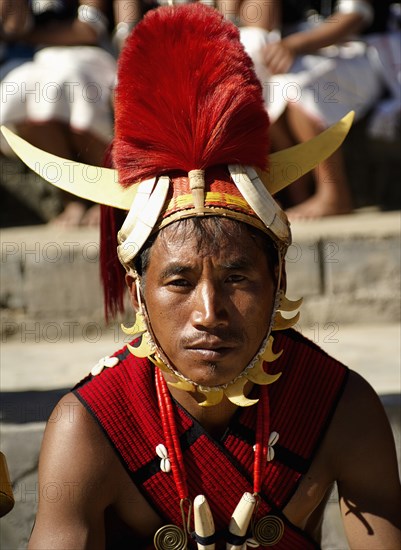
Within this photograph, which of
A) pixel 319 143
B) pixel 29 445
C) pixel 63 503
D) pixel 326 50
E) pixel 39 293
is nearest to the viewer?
pixel 63 503

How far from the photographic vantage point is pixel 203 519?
239 centimetres

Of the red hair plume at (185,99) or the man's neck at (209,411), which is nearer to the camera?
the red hair plume at (185,99)

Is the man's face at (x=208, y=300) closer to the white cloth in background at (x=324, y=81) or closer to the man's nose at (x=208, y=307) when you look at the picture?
the man's nose at (x=208, y=307)

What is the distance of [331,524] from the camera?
3285mm

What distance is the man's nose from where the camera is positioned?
2225 millimetres

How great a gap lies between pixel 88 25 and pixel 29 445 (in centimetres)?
268

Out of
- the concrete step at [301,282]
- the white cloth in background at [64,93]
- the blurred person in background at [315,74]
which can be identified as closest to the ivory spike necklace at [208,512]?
the concrete step at [301,282]

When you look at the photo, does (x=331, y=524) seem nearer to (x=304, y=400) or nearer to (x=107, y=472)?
(x=304, y=400)

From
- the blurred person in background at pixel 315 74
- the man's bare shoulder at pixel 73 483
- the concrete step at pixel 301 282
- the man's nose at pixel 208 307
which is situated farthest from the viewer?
the blurred person in background at pixel 315 74

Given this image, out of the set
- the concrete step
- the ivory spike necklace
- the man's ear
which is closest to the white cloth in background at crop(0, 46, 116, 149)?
the concrete step

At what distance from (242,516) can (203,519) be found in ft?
0.34

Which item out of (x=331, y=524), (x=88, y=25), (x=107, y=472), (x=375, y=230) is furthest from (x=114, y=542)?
(x=88, y=25)

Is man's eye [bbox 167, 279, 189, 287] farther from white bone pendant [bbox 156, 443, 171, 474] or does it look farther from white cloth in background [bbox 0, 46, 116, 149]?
white cloth in background [bbox 0, 46, 116, 149]

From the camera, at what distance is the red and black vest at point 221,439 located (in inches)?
97.0
